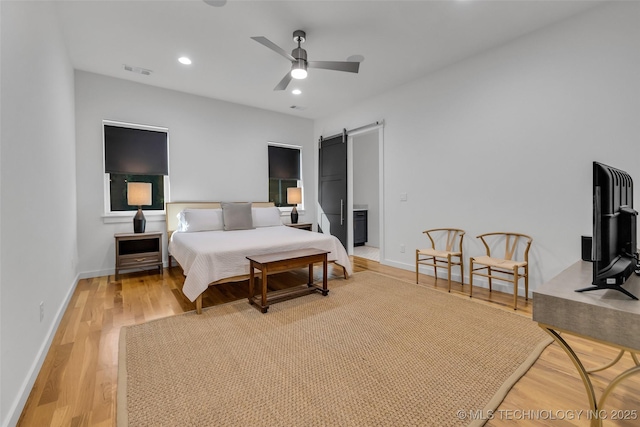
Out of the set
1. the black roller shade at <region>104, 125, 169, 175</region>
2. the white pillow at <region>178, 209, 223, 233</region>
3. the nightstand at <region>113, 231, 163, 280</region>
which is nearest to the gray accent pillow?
the white pillow at <region>178, 209, 223, 233</region>

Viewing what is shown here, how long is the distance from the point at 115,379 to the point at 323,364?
1.33 meters

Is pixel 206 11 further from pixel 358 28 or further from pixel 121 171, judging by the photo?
pixel 121 171

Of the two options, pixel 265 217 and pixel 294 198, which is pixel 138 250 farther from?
pixel 294 198

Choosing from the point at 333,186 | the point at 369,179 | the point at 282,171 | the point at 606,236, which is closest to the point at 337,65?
the point at 606,236

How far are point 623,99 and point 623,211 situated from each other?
228cm

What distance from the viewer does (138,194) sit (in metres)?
4.14

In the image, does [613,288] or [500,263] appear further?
[500,263]

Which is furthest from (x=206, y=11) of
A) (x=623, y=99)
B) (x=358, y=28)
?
(x=623, y=99)

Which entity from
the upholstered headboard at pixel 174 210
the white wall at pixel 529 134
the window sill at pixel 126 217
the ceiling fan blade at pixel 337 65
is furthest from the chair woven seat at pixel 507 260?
the window sill at pixel 126 217

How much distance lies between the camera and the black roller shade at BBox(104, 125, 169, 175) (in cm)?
430

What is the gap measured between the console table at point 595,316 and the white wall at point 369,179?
18.5ft

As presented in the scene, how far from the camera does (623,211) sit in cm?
123

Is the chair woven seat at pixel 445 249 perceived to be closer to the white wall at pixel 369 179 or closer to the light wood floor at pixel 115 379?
the light wood floor at pixel 115 379

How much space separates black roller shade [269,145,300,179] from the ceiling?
178cm
